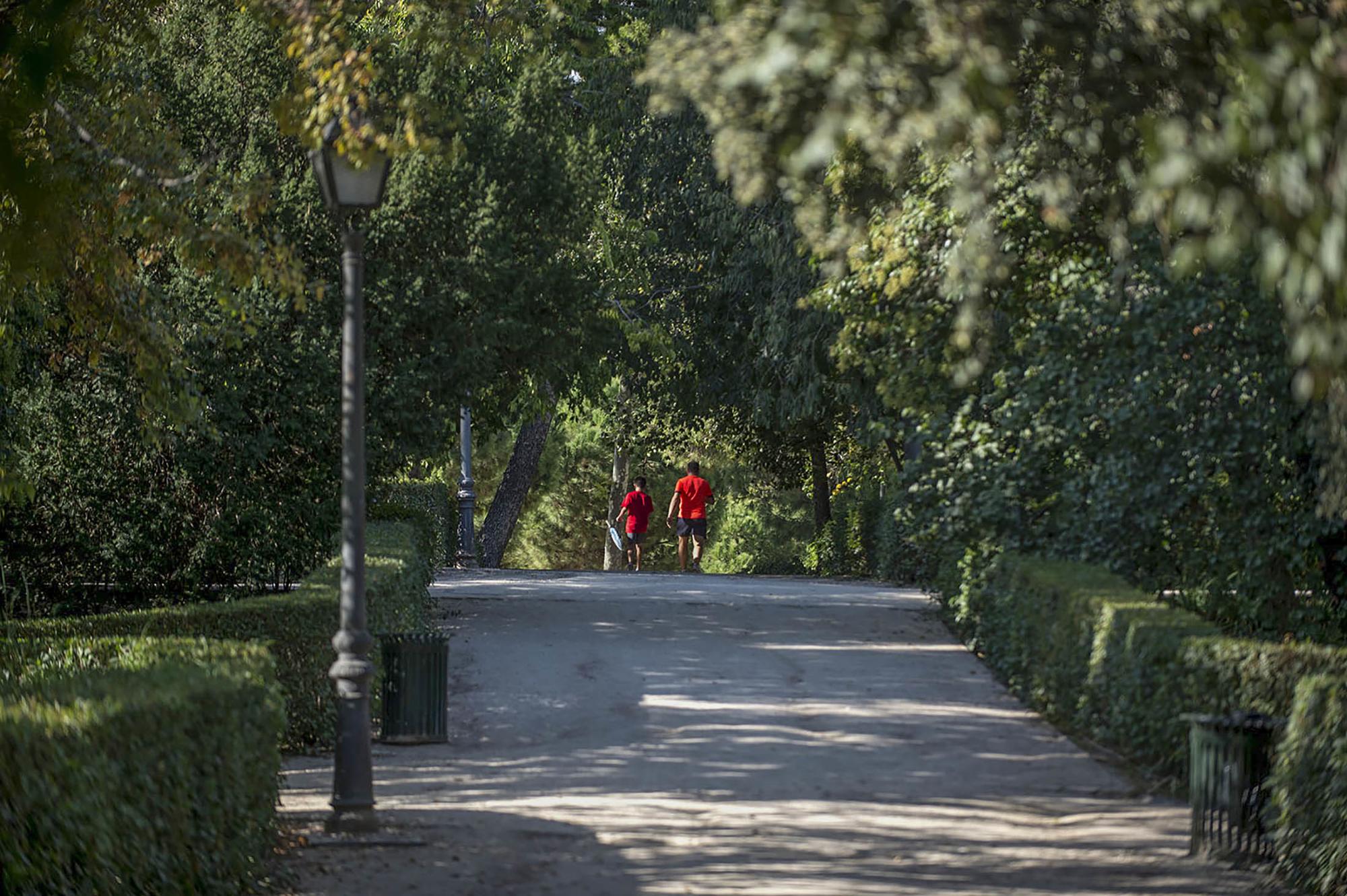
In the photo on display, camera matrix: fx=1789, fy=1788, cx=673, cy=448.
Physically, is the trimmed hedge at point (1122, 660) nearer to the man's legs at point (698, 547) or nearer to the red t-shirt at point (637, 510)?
the man's legs at point (698, 547)

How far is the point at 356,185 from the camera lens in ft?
35.6

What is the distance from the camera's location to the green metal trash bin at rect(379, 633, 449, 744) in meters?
13.5

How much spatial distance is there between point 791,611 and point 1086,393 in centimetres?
687

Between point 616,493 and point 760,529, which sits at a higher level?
point 616,493

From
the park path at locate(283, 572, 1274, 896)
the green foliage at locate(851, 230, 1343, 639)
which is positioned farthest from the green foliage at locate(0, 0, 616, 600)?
the green foliage at locate(851, 230, 1343, 639)

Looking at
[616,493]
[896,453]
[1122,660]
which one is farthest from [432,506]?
[616,493]

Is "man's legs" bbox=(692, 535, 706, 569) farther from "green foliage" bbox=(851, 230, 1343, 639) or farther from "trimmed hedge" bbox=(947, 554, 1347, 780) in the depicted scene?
"trimmed hedge" bbox=(947, 554, 1347, 780)

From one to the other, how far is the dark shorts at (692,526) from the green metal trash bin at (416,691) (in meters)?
18.2

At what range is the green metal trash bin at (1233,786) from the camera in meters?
9.47

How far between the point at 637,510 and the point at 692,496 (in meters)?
1.84

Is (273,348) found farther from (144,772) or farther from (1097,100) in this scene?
(1097,100)

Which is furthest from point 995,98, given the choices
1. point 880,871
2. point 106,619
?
point 106,619

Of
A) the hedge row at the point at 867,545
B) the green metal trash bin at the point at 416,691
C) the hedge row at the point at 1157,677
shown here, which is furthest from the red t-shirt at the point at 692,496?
the green metal trash bin at the point at 416,691

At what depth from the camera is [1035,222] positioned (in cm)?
1527
